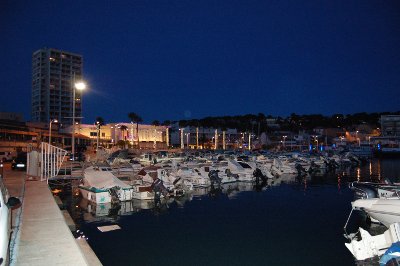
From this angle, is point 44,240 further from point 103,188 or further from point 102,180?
point 102,180

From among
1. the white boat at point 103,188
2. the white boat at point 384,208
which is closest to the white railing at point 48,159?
the white boat at point 103,188

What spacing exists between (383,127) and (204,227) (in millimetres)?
159548

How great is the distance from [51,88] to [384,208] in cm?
16260

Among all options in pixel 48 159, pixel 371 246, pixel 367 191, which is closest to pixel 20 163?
pixel 48 159

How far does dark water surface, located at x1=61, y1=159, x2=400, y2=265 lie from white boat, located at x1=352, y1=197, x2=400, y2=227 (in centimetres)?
196

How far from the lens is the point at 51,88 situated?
15625cm

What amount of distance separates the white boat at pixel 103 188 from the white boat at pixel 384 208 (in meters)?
16.0

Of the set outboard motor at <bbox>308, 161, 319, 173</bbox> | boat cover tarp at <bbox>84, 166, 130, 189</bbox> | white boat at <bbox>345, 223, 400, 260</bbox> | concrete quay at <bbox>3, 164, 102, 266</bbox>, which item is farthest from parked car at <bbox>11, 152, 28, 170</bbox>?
outboard motor at <bbox>308, 161, 319, 173</bbox>

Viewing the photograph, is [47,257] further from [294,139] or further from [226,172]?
[294,139]

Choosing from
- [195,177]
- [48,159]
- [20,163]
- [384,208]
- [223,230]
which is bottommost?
[223,230]

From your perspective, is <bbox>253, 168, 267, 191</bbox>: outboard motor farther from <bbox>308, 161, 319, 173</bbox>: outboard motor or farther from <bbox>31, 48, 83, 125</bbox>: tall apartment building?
<bbox>31, 48, 83, 125</bbox>: tall apartment building

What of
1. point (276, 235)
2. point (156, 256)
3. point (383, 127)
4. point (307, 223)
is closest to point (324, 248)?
point (276, 235)

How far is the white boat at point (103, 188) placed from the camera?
78.2ft

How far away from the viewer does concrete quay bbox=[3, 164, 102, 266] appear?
8.33 m
